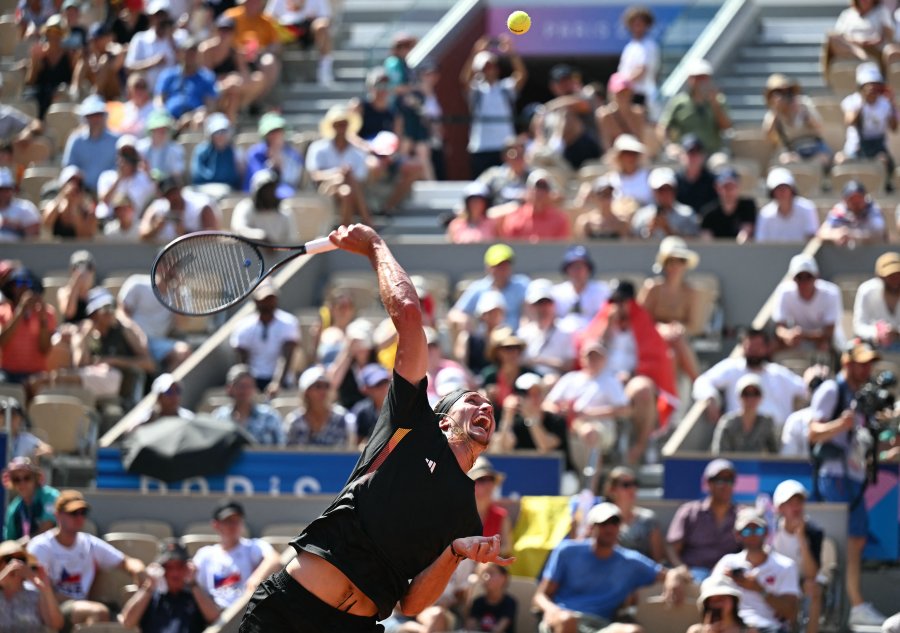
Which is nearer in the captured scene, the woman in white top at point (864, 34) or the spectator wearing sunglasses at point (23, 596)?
the spectator wearing sunglasses at point (23, 596)

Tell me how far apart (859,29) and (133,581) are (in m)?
9.56

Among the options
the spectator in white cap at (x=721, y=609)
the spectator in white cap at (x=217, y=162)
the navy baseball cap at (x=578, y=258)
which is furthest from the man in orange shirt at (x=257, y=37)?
the spectator in white cap at (x=721, y=609)

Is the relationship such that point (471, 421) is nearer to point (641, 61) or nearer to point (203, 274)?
point (203, 274)

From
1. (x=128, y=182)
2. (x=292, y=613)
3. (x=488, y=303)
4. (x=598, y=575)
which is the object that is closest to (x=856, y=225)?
(x=488, y=303)

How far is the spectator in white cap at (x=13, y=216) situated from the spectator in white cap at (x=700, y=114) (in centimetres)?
577

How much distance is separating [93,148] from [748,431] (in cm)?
787

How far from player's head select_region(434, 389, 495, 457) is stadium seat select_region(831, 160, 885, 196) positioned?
395 inches

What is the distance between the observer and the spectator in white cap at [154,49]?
18891mm

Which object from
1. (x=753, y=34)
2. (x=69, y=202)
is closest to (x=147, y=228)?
(x=69, y=202)

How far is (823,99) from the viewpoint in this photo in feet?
55.5

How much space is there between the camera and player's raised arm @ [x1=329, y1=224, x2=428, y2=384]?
5633 millimetres

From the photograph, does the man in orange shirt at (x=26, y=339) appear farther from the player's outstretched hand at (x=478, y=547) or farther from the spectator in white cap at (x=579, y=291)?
the player's outstretched hand at (x=478, y=547)

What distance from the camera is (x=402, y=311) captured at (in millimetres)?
5629

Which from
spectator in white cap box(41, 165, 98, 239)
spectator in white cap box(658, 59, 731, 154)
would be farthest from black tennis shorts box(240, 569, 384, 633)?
spectator in white cap box(658, 59, 731, 154)
